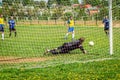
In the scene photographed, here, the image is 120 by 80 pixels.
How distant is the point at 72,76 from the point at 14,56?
16.4 ft

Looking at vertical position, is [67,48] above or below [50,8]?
below

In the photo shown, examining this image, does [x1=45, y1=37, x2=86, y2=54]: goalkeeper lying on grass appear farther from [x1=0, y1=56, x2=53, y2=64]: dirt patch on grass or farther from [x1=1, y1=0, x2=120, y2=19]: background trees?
[x1=1, y1=0, x2=120, y2=19]: background trees

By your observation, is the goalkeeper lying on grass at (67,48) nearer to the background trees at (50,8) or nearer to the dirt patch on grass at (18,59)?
the dirt patch on grass at (18,59)

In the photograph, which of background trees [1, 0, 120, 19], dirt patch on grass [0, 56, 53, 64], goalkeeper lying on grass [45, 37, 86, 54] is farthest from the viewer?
goalkeeper lying on grass [45, 37, 86, 54]

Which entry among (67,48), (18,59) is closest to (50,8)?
(67,48)

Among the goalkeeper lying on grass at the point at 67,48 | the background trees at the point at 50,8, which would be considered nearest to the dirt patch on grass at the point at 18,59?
the goalkeeper lying on grass at the point at 67,48

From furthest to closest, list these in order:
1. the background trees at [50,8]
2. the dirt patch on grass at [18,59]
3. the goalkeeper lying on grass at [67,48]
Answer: the goalkeeper lying on grass at [67,48] < the dirt patch on grass at [18,59] < the background trees at [50,8]

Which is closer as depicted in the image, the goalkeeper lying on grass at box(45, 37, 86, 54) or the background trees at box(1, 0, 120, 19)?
the background trees at box(1, 0, 120, 19)

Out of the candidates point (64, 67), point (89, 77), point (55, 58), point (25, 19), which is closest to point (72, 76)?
point (89, 77)

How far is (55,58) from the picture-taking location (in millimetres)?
12164

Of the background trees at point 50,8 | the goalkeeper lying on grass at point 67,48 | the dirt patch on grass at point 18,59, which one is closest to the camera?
the background trees at point 50,8

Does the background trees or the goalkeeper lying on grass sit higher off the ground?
the background trees

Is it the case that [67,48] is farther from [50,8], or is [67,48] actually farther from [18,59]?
[18,59]

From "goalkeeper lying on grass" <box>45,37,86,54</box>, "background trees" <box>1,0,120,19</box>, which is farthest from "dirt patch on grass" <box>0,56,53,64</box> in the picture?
"background trees" <box>1,0,120,19</box>
